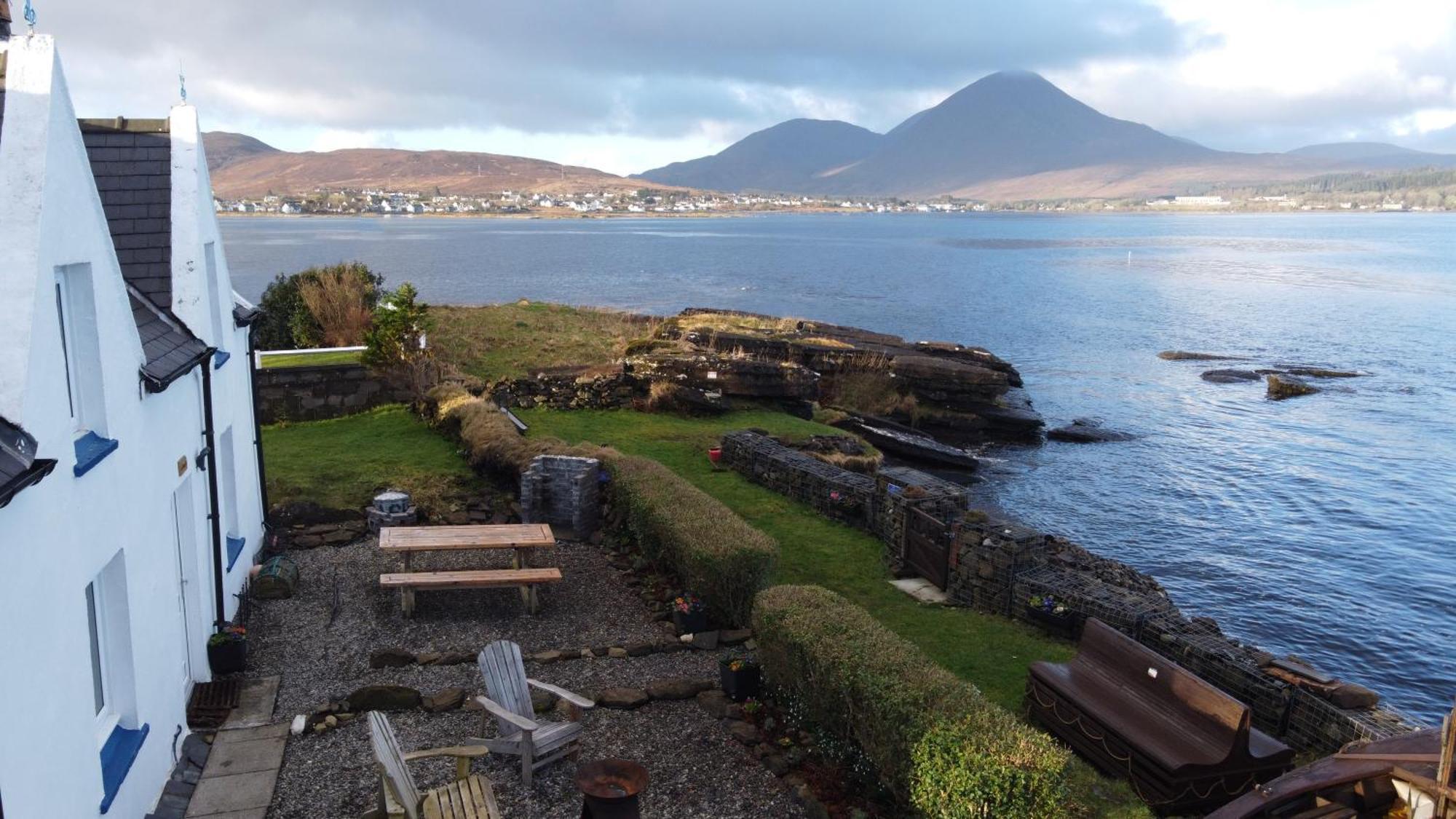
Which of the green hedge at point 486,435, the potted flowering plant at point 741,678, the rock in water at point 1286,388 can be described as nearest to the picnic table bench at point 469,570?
the green hedge at point 486,435

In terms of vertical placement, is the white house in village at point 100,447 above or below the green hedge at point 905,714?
above

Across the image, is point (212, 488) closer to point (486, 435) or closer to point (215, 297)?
point (215, 297)

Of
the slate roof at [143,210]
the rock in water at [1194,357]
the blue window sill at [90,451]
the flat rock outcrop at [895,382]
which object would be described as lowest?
the rock in water at [1194,357]

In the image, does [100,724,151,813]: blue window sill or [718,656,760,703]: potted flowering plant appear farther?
[718,656,760,703]: potted flowering plant

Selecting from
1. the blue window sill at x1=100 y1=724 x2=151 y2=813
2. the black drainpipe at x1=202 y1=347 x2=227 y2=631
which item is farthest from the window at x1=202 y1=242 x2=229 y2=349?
the blue window sill at x1=100 y1=724 x2=151 y2=813

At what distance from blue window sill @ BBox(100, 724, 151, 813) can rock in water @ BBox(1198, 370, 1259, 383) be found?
50.7 meters

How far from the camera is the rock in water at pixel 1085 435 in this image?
36.0 m

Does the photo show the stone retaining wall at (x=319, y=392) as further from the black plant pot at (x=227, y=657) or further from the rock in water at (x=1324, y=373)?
the rock in water at (x=1324, y=373)

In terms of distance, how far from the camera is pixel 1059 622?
13266 millimetres

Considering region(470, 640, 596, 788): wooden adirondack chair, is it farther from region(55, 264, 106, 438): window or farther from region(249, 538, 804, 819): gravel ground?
region(55, 264, 106, 438): window

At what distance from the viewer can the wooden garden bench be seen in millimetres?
13141

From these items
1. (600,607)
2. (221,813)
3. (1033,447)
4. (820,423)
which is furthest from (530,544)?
(1033,447)

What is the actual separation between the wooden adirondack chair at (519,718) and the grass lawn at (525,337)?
18.8m

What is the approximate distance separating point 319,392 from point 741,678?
18.8 meters
